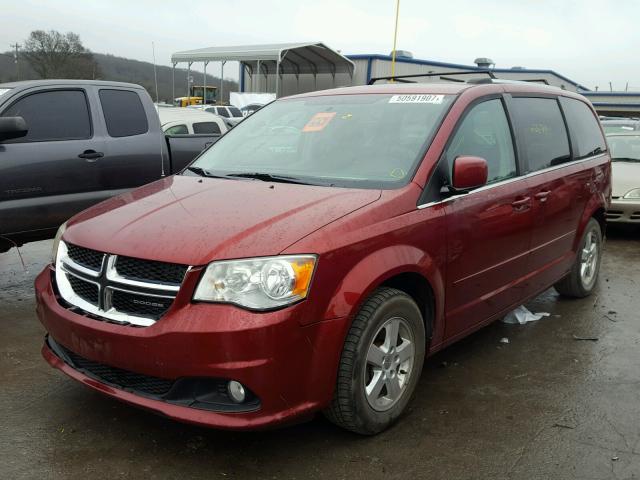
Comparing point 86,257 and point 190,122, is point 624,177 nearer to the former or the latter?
point 190,122

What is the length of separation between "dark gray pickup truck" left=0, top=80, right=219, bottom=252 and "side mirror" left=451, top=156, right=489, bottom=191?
3.50m

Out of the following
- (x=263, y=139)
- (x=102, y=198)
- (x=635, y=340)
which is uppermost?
(x=263, y=139)

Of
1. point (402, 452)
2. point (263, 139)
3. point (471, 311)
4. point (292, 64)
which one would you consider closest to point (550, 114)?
point (471, 311)

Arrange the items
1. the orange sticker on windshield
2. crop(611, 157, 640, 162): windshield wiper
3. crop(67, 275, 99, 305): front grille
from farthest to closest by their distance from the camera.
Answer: crop(611, 157, 640, 162): windshield wiper, the orange sticker on windshield, crop(67, 275, 99, 305): front grille

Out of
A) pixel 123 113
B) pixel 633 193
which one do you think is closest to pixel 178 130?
pixel 123 113

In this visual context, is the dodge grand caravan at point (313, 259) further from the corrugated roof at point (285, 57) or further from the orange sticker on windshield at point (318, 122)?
the corrugated roof at point (285, 57)

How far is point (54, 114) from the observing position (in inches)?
217

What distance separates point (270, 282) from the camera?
253 centimetres

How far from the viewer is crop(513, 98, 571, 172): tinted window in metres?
4.18

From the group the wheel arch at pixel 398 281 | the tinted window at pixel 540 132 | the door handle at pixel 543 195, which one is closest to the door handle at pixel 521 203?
the door handle at pixel 543 195

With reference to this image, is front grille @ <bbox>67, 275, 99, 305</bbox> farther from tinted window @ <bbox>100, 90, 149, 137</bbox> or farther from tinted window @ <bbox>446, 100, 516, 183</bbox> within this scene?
tinted window @ <bbox>100, 90, 149, 137</bbox>

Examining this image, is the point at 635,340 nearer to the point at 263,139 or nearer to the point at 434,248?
the point at 434,248

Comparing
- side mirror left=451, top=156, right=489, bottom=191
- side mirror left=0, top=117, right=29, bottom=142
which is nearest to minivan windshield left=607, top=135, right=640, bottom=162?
side mirror left=451, top=156, right=489, bottom=191

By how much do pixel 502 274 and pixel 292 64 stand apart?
35319 millimetres
